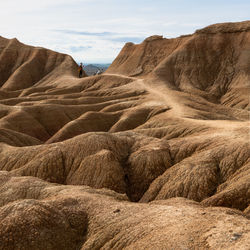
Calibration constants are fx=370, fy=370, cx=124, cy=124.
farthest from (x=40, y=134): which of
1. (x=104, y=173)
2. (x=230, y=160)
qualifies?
(x=230, y=160)

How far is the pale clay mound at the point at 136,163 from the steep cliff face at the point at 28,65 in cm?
1931

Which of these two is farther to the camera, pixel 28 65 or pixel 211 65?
pixel 28 65

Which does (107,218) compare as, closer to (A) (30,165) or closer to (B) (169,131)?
(A) (30,165)

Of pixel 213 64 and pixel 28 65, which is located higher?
pixel 213 64

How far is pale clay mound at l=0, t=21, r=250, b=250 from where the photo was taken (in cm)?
1263

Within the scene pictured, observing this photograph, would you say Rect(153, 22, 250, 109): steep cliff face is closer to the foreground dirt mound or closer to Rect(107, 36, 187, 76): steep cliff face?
Rect(107, 36, 187, 76): steep cliff face

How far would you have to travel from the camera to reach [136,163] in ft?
88.0

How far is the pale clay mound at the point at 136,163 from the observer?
12.6 metres

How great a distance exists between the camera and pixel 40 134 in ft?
149

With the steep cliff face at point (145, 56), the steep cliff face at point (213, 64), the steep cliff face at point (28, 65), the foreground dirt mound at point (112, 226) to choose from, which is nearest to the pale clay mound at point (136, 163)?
the foreground dirt mound at point (112, 226)

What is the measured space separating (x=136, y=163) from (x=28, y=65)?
7068 cm

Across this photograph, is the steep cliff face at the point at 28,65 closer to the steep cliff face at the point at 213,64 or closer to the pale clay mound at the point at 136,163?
the pale clay mound at the point at 136,163

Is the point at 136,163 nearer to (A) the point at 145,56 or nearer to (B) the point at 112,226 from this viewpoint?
(B) the point at 112,226

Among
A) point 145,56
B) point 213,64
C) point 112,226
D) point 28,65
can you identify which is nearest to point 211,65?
point 213,64
